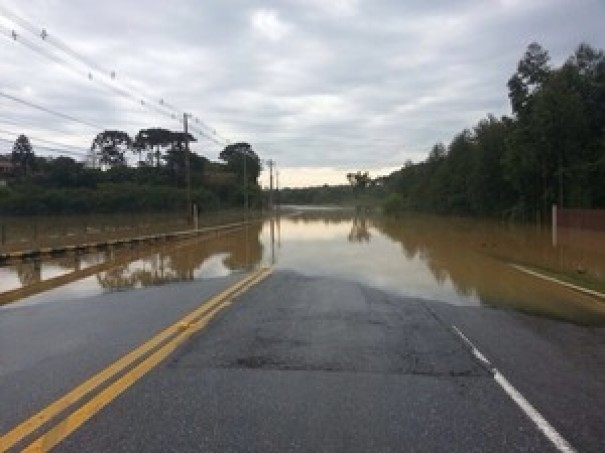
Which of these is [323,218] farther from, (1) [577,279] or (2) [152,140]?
(1) [577,279]

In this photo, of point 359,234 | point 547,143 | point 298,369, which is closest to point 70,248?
point 298,369

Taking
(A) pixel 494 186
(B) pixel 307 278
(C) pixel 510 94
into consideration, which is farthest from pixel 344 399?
(A) pixel 494 186

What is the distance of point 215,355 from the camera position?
866 centimetres

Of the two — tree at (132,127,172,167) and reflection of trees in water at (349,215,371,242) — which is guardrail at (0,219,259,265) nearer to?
reflection of trees in water at (349,215,371,242)

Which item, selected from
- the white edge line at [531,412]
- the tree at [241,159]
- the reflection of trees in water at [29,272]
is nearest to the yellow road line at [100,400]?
the white edge line at [531,412]

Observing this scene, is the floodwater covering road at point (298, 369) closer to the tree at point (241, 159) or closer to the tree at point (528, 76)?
the tree at point (528, 76)

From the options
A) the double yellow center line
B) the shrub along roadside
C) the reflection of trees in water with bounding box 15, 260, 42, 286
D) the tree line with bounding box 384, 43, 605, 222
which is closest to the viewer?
the double yellow center line

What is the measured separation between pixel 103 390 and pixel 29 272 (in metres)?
17.4

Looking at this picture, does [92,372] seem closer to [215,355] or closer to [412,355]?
[215,355]

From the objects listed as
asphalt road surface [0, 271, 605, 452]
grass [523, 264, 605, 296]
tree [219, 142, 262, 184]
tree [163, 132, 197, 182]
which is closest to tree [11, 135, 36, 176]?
tree [163, 132, 197, 182]

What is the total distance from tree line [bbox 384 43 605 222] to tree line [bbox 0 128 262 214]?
27669 millimetres

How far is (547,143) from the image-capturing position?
60781 mm

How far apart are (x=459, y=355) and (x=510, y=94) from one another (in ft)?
205

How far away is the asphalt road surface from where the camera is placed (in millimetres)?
5711
